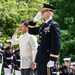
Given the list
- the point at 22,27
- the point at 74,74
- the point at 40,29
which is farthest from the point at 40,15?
the point at 74,74

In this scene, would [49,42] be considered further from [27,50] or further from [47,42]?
[27,50]

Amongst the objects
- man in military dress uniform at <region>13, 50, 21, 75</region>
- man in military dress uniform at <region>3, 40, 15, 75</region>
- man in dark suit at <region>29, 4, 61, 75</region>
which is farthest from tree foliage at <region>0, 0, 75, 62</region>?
man in dark suit at <region>29, 4, 61, 75</region>

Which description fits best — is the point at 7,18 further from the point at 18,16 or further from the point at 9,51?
the point at 9,51

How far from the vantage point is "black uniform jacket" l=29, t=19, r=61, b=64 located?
5777 mm

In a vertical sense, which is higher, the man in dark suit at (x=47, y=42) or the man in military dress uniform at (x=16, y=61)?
the man in dark suit at (x=47, y=42)

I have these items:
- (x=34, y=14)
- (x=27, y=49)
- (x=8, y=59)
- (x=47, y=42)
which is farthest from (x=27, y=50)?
(x=34, y=14)

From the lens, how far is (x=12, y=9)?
78.5 feet

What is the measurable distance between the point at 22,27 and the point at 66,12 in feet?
36.8

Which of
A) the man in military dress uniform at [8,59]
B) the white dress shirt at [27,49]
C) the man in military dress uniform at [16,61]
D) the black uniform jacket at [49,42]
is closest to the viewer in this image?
the black uniform jacket at [49,42]

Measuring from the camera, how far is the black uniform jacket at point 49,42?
5777 mm

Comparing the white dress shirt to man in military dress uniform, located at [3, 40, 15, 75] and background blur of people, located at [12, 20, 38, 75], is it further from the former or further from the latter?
man in military dress uniform, located at [3, 40, 15, 75]

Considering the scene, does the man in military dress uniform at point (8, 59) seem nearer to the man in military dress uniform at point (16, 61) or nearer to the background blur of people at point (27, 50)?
the man in military dress uniform at point (16, 61)

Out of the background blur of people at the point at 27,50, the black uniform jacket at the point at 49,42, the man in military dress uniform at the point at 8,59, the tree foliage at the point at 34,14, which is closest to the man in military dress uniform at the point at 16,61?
the man in military dress uniform at the point at 8,59

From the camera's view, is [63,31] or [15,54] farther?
[63,31]
